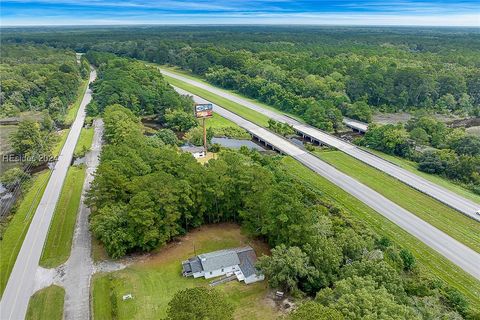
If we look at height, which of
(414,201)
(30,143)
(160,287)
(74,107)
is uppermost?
(30,143)

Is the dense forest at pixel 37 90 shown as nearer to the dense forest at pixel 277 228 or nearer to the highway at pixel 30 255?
the highway at pixel 30 255

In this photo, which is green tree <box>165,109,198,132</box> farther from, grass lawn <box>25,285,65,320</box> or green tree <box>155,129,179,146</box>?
grass lawn <box>25,285,65,320</box>

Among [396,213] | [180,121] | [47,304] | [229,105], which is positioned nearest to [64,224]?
[47,304]

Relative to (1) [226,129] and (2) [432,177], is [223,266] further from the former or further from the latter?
(1) [226,129]

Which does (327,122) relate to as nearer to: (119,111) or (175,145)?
(175,145)

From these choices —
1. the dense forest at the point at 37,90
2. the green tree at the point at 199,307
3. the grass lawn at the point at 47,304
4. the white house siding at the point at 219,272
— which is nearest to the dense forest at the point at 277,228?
the white house siding at the point at 219,272

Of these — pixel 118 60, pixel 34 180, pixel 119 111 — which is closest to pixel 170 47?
pixel 118 60

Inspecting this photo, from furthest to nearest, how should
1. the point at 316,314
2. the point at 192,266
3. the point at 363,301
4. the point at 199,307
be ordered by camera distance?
1. the point at 192,266
2. the point at 363,301
3. the point at 199,307
4. the point at 316,314
